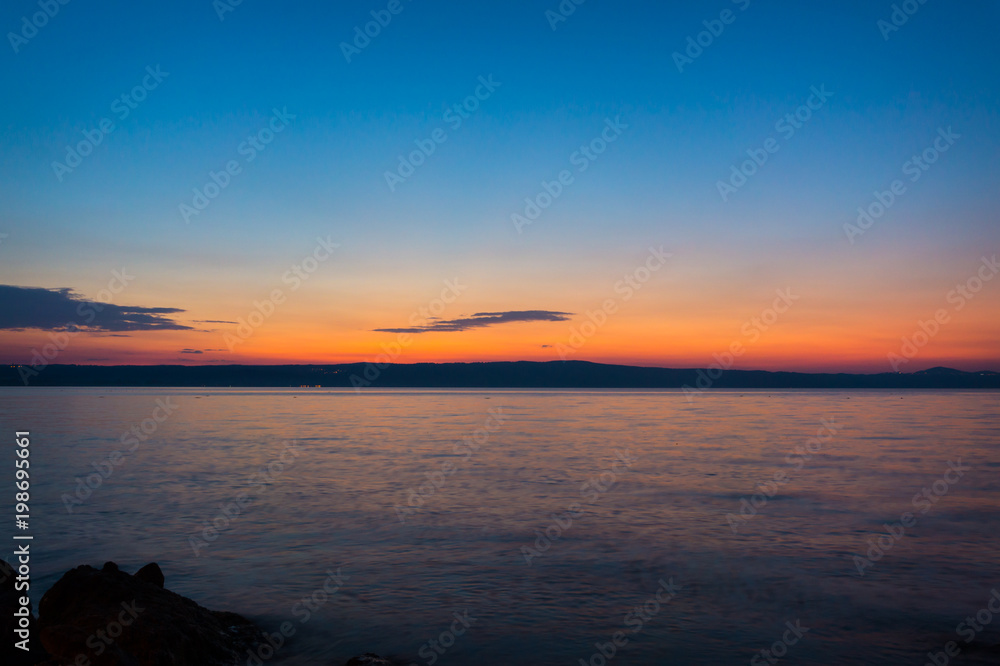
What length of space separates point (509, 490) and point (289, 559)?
9.17 m

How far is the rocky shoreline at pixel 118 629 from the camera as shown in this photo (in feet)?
21.7

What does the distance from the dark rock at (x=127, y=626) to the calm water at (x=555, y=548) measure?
39.0 inches

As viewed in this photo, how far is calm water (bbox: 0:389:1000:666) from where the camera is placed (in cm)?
893

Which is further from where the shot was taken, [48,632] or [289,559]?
[289,559]

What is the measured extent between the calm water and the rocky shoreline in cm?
93

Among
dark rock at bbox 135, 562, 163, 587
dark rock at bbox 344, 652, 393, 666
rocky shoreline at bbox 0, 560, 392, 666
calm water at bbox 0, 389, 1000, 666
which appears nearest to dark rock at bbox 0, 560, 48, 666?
rocky shoreline at bbox 0, 560, 392, 666

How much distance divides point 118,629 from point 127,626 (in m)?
0.08

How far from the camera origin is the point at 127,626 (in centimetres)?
694

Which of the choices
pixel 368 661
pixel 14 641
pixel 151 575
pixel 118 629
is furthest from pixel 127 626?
pixel 368 661

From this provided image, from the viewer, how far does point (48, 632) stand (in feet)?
22.0

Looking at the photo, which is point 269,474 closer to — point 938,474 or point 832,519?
point 832,519

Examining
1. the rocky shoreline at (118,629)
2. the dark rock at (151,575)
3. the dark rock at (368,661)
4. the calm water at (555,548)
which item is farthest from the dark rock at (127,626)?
the dark rock at (368,661)

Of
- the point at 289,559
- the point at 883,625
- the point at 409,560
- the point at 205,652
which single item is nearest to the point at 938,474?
Result: the point at 883,625

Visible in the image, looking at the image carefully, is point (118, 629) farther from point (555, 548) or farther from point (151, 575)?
point (555, 548)
